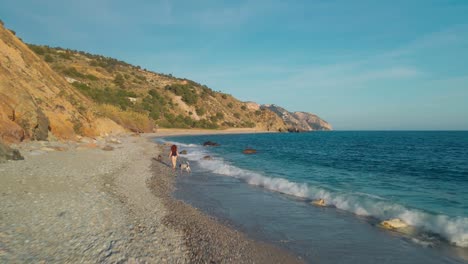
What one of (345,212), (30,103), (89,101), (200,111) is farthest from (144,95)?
(345,212)

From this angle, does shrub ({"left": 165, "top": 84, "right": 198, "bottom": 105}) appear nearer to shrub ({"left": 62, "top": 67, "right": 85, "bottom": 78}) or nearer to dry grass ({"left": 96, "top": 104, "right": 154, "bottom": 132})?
dry grass ({"left": 96, "top": 104, "right": 154, "bottom": 132})

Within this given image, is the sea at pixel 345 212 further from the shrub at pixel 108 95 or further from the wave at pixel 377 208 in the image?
the shrub at pixel 108 95

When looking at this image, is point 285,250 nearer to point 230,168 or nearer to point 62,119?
point 230,168

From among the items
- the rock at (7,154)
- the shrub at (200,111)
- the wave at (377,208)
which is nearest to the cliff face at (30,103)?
the rock at (7,154)

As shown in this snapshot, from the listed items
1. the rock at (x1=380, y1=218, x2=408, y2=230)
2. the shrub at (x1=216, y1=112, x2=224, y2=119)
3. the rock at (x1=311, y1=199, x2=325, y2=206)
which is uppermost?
the shrub at (x1=216, y1=112, x2=224, y2=119)

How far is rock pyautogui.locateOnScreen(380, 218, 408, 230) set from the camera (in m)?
8.69

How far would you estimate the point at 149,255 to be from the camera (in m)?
5.57

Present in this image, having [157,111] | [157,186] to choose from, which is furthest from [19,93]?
[157,111]

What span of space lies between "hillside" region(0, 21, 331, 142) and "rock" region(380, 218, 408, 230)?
20.6 m

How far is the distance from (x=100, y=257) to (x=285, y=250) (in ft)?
13.2

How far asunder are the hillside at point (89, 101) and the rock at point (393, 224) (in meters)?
20.6

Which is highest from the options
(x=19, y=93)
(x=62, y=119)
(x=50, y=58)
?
(x=50, y=58)

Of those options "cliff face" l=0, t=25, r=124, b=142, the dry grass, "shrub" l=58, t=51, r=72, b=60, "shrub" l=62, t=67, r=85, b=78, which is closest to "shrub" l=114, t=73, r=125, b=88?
"shrub" l=62, t=67, r=85, b=78

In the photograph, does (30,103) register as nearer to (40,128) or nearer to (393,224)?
(40,128)
